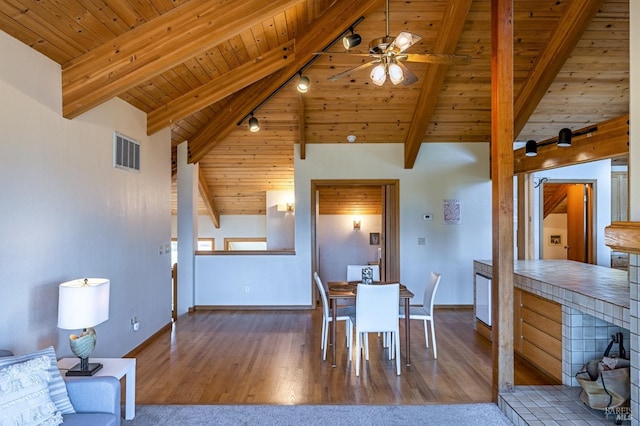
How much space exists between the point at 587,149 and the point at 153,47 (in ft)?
13.8

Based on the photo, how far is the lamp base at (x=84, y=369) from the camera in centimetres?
251

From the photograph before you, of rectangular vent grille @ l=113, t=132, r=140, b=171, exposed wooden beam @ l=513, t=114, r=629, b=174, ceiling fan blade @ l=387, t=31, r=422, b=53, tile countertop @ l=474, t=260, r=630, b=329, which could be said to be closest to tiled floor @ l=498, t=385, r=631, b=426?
tile countertop @ l=474, t=260, r=630, b=329

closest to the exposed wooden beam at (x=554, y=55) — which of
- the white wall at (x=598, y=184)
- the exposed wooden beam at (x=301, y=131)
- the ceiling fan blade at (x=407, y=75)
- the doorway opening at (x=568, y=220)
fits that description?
the white wall at (x=598, y=184)

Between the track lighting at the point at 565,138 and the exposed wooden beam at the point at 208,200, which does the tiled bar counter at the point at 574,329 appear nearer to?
the track lighting at the point at 565,138

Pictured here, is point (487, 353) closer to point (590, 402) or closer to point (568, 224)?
point (590, 402)

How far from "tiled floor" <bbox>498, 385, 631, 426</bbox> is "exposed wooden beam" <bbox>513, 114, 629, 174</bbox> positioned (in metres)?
2.20

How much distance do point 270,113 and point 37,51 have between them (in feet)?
10.8

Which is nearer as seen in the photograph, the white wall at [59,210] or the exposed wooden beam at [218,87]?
the white wall at [59,210]

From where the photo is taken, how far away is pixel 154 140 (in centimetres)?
472

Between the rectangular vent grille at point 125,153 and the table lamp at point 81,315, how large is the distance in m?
1.65

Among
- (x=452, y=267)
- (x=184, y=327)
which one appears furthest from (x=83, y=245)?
(x=452, y=267)

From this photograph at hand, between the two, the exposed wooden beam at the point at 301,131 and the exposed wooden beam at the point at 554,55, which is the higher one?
the exposed wooden beam at the point at 554,55

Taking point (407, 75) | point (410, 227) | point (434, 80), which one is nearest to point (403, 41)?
point (407, 75)

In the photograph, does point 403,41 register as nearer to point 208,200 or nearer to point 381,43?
point 381,43
